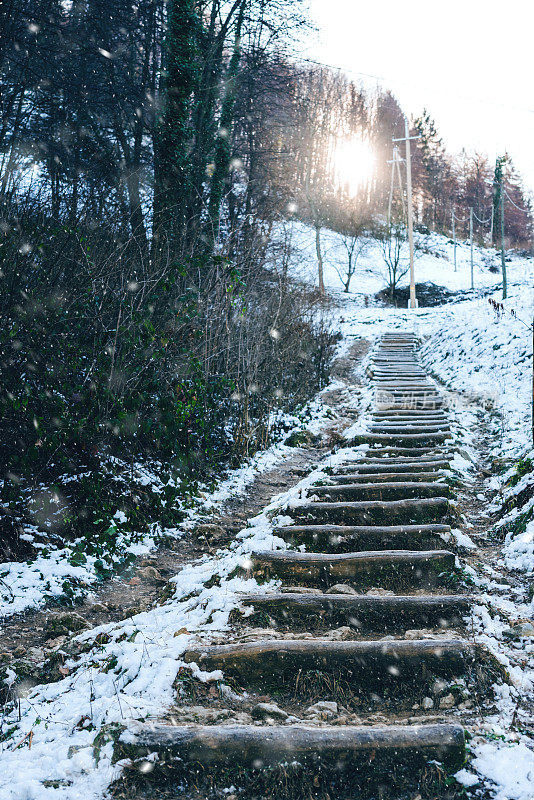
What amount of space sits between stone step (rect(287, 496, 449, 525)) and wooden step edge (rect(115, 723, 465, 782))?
88.5 inches

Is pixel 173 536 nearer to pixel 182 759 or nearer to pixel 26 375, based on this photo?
pixel 26 375

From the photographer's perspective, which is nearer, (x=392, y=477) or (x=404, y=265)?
(x=392, y=477)

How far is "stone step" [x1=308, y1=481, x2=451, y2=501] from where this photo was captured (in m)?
4.70

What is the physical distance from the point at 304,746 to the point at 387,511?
244cm

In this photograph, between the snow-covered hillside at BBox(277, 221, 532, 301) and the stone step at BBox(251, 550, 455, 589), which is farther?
the snow-covered hillside at BBox(277, 221, 532, 301)

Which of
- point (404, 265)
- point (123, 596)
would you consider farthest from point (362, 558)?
point (404, 265)

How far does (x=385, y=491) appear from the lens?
4.75 meters

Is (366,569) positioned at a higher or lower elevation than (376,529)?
lower

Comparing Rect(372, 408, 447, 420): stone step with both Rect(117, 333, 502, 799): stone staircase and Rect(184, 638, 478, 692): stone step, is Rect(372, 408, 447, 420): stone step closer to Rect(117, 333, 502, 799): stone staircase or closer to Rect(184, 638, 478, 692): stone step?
Rect(117, 333, 502, 799): stone staircase

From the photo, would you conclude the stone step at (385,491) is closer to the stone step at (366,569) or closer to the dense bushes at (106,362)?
the stone step at (366,569)

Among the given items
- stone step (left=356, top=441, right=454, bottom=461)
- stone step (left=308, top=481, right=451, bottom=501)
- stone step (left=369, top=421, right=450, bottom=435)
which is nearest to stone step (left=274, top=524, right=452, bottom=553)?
stone step (left=308, top=481, right=451, bottom=501)

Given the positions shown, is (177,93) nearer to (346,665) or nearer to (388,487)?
(388,487)

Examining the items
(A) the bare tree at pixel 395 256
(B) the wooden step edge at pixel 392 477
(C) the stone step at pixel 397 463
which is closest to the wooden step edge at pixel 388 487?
(B) the wooden step edge at pixel 392 477

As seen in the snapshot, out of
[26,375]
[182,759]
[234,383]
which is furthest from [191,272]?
[182,759]
